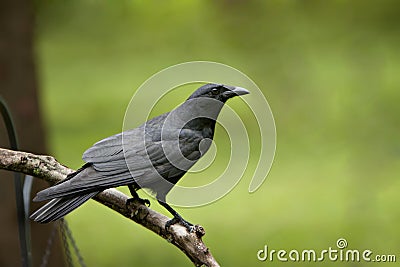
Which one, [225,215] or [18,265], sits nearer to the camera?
[18,265]

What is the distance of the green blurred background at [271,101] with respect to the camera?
614cm

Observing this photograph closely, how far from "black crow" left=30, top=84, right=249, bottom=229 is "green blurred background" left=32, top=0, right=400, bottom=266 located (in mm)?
2539

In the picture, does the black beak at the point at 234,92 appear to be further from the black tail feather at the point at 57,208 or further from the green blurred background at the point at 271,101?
the green blurred background at the point at 271,101

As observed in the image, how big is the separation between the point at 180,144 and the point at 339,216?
3.55m

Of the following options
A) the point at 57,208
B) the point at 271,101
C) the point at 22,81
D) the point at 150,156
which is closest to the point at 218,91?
the point at 150,156

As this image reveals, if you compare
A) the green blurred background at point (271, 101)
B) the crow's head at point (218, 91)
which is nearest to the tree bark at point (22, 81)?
the green blurred background at point (271, 101)

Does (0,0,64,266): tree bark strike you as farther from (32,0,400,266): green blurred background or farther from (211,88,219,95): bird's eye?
(211,88,219,95): bird's eye

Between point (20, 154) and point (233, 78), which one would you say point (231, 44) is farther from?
point (20, 154)

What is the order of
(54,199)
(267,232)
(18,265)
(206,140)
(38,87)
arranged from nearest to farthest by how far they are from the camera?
(54,199) → (206,140) → (18,265) → (38,87) → (267,232)

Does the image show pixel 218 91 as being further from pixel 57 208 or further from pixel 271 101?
pixel 271 101

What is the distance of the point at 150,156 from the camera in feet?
9.87

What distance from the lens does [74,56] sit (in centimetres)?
923

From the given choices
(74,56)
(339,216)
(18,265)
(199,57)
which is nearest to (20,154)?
(18,265)

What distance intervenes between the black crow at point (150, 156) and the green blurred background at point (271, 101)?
100.0 inches
